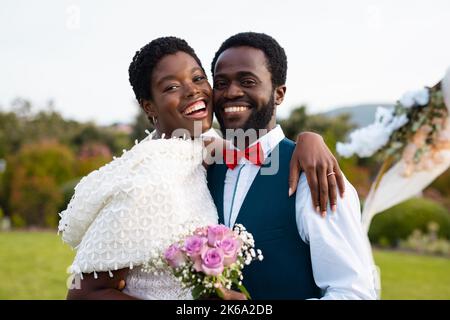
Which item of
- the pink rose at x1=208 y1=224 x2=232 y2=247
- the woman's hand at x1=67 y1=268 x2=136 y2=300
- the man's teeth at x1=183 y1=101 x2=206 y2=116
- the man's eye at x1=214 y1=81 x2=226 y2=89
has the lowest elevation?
the woman's hand at x1=67 y1=268 x2=136 y2=300

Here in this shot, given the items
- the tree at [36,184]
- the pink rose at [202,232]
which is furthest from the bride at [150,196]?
the tree at [36,184]

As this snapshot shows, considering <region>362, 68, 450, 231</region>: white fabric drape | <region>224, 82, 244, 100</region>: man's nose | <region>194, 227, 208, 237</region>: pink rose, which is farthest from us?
<region>362, 68, 450, 231</region>: white fabric drape

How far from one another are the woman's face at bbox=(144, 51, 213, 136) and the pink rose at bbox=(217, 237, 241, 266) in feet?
2.87

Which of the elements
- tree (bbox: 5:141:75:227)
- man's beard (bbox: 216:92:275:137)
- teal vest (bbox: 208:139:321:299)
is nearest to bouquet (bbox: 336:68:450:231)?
man's beard (bbox: 216:92:275:137)

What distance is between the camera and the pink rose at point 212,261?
7.02 feet

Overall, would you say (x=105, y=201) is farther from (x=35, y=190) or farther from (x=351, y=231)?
(x=35, y=190)

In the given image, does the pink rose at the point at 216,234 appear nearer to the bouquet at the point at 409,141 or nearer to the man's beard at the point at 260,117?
the man's beard at the point at 260,117

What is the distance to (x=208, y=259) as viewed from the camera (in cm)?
216

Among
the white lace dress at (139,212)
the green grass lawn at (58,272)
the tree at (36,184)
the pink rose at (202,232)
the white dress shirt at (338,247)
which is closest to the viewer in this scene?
the pink rose at (202,232)

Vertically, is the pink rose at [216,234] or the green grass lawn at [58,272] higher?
the pink rose at [216,234]

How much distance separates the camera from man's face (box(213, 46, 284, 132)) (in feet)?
9.30

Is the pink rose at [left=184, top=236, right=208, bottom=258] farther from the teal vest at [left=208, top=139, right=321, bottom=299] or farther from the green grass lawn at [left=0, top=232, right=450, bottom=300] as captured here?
the green grass lawn at [left=0, top=232, right=450, bottom=300]

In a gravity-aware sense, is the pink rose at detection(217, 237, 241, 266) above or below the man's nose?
below

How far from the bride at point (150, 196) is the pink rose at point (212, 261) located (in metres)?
0.13
